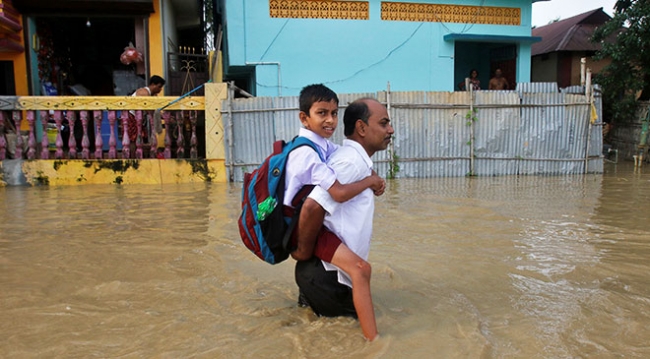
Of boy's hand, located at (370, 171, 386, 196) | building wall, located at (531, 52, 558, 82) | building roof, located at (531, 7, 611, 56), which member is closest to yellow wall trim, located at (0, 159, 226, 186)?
boy's hand, located at (370, 171, 386, 196)

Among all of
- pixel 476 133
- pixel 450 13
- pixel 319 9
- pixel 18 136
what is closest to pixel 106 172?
pixel 18 136

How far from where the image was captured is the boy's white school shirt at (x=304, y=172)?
8.18ft

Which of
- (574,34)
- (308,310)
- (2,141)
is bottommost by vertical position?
(308,310)

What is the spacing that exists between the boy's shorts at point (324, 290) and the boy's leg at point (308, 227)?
8cm

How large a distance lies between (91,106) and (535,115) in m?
8.16

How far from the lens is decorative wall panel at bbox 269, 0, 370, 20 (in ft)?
39.8

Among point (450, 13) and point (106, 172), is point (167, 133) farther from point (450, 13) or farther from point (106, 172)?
point (450, 13)

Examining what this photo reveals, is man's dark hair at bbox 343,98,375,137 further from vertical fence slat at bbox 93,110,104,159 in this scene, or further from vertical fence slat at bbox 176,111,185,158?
vertical fence slat at bbox 93,110,104,159

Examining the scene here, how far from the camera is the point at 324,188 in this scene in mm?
2477

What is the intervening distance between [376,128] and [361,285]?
0.83 metres

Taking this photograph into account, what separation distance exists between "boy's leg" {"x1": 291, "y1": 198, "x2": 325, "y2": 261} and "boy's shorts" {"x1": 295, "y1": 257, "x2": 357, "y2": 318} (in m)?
0.08

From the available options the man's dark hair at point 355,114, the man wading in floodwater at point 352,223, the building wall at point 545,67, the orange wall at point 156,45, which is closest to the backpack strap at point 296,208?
the man wading in floodwater at point 352,223

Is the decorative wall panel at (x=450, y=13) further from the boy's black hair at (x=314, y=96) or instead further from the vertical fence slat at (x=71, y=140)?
the boy's black hair at (x=314, y=96)

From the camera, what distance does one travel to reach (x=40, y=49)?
1142cm
